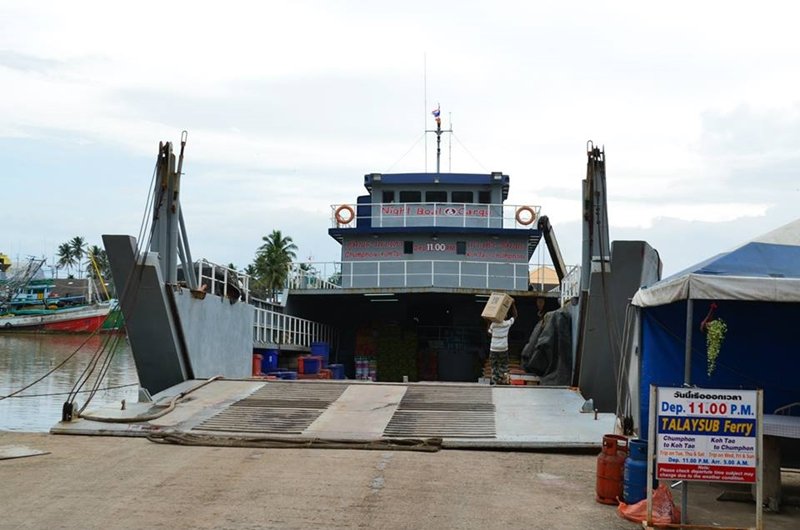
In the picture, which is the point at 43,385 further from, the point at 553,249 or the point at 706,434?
the point at 706,434

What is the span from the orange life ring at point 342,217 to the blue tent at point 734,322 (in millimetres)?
20240

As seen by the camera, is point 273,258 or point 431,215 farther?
point 273,258

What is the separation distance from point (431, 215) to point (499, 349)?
1328 centimetres

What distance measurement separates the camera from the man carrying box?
56.0ft

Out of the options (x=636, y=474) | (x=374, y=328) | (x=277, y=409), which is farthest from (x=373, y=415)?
(x=374, y=328)

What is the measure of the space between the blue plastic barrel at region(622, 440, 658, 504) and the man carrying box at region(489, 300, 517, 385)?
29.9 feet

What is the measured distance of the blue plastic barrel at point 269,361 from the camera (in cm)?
2152

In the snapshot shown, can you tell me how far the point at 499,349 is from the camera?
17.1 m

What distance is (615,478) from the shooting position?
7824 millimetres

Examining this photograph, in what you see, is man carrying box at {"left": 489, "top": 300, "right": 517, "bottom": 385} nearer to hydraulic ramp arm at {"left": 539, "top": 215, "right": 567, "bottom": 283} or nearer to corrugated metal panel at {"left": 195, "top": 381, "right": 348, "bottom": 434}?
corrugated metal panel at {"left": 195, "top": 381, "right": 348, "bottom": 434}

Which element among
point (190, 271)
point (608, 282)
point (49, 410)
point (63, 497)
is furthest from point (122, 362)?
point (63, 497)

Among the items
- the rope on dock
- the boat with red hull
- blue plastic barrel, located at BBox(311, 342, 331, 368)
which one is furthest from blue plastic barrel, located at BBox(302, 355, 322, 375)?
the boat with red hull

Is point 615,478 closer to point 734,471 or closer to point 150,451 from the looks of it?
point 734,471

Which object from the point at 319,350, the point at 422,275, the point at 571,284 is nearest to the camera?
the point at 571,284
